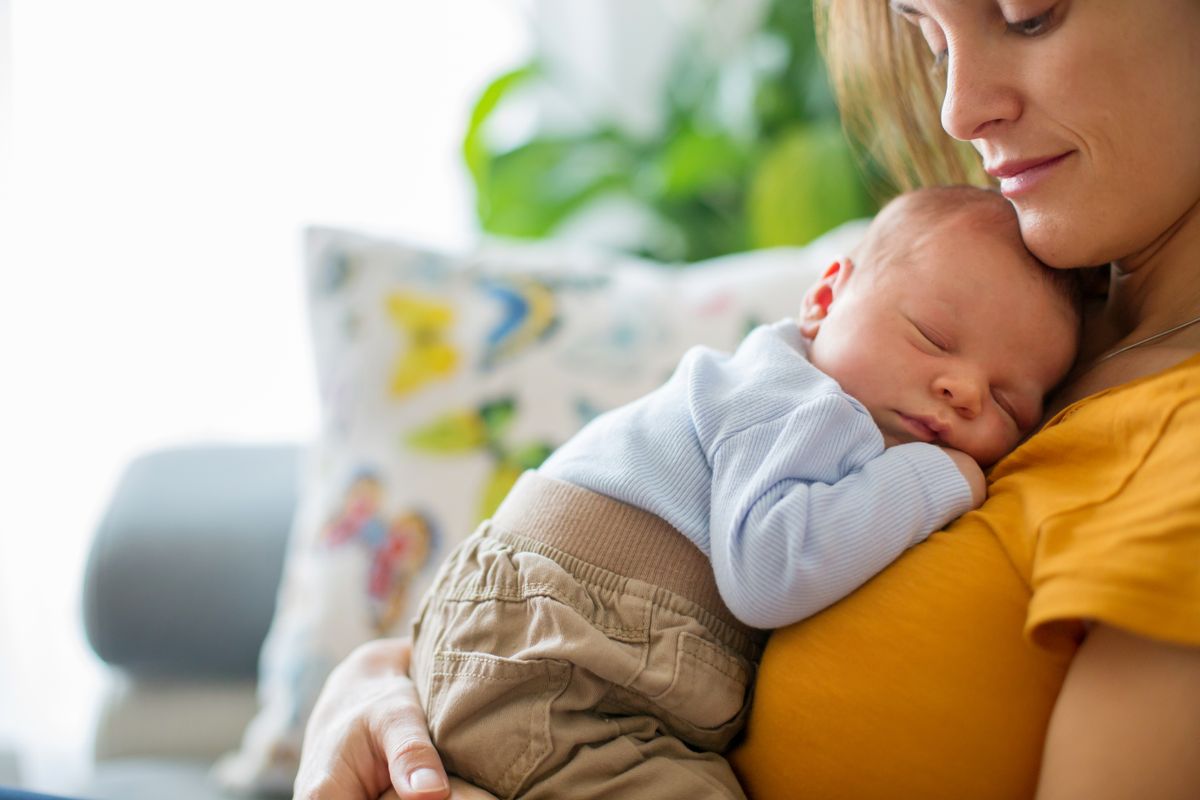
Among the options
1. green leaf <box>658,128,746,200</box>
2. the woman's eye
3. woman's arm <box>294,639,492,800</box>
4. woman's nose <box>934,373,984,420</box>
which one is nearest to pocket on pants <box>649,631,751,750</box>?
woman's arm <box>294,639,492,800</box>

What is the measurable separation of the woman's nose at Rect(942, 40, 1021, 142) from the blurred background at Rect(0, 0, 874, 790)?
1.39 m

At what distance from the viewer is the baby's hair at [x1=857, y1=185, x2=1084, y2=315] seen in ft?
3.21

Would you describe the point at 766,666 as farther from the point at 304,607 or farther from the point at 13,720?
the point at 13,720

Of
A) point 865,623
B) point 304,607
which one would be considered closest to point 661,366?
point 304,607

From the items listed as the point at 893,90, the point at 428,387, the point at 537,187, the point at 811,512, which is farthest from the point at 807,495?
the point at 537,187

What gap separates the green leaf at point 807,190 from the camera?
228cm

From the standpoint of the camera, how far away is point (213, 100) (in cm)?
240

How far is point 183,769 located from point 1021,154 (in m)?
1.35

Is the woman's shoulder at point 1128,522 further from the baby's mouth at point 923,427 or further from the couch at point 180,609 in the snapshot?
the couch at point 180,609

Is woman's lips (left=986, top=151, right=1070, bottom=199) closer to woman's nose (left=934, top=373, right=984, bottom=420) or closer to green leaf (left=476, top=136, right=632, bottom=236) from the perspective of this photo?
woman's nose (left=934, top=373, right=984, bottom=420)

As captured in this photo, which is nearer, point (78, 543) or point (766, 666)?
point (766, 666)

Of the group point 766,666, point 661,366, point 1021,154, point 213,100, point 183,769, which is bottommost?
point 183,769

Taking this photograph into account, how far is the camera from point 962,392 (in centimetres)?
92

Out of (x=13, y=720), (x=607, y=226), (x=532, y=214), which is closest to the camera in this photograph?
(x=13, y=720)
